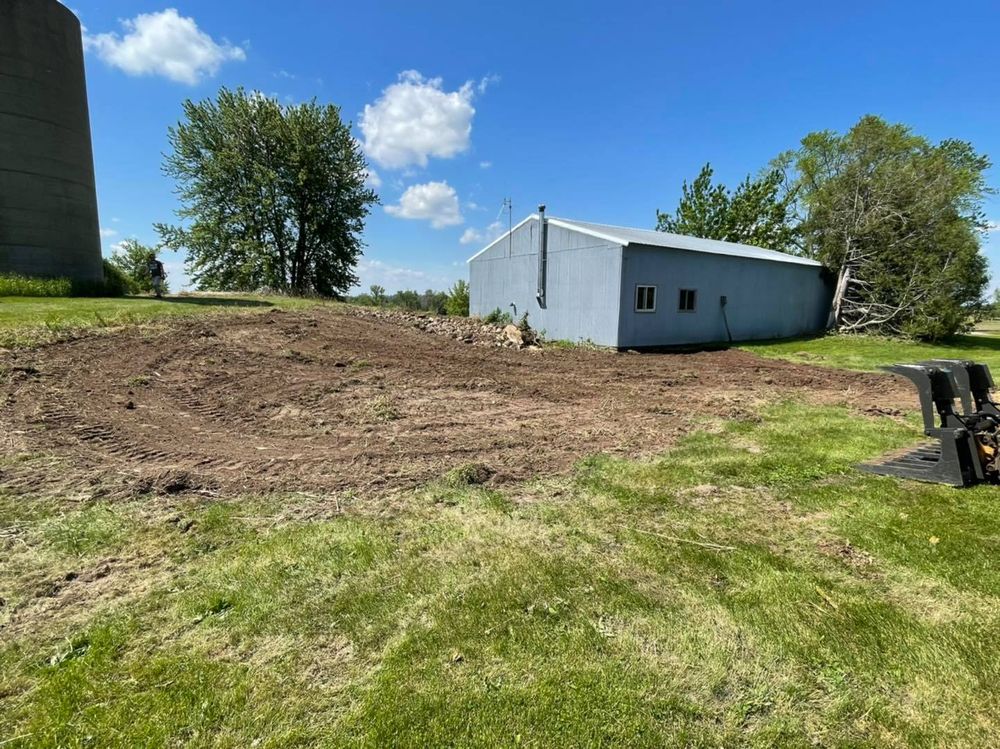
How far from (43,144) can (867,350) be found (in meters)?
26.6

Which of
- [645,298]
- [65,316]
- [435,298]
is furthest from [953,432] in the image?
[435,298]

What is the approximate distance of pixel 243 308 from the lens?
12.9 metres

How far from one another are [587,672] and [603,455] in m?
2.95

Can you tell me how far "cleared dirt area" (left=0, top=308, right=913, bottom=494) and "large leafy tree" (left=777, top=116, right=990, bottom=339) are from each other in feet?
38.7

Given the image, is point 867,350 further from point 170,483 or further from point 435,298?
point 435,298

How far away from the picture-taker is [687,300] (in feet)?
50.5

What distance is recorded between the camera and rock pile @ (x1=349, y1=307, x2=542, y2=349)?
1309 cm

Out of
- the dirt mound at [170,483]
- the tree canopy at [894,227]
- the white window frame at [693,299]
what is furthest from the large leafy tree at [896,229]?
the dirt mound at [170,483]

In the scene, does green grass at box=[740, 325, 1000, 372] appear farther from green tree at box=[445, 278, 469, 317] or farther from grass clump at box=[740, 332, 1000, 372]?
green tree at box=[445, 278, 469, 317]

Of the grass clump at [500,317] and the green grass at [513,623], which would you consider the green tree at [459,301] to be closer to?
the grass clump at [500,317]

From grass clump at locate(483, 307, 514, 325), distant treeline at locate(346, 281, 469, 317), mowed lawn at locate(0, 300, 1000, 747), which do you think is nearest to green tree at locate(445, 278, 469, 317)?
distant treeline at locate(346, 281, 469, 317)

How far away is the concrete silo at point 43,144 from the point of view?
554 inches

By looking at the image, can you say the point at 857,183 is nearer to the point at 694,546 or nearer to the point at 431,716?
the point at 694,546

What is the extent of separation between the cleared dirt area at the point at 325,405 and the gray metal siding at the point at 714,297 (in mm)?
3744
